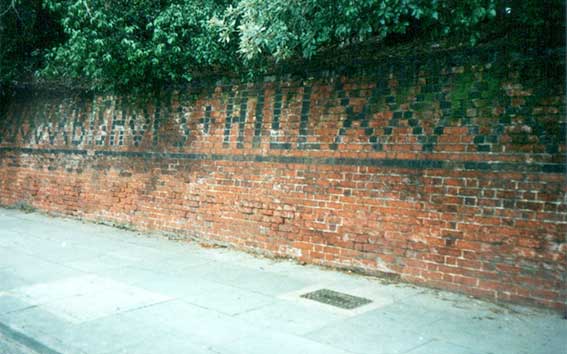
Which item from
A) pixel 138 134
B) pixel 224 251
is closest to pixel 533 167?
pixel 224 251

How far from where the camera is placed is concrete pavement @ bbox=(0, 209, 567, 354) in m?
4.16

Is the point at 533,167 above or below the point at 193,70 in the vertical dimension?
below

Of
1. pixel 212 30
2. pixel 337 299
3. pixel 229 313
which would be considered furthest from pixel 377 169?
pixel 212 30

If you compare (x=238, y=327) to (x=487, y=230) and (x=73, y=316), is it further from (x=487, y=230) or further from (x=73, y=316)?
(x=487, y=230)

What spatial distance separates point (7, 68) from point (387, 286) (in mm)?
10878

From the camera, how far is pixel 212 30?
26.1 feet

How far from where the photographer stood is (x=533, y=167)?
5.18m

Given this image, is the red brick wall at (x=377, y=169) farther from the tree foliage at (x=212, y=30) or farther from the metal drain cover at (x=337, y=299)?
the metal drain cover at (x=337, y=299)

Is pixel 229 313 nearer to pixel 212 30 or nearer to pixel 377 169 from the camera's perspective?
pixel 377 169

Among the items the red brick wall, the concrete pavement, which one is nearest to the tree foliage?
the red brick wall

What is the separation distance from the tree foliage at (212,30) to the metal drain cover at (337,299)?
2.92 meters

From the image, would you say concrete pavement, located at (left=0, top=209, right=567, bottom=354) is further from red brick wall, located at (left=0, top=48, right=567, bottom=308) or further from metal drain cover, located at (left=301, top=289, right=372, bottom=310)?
red brick wall, located at (left=0, top=48, right=567, bottom=308)

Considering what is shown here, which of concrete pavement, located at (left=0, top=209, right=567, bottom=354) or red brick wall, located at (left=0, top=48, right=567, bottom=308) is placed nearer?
concrete pavement, located at (left=0, top=209, right=567, bottom=354)

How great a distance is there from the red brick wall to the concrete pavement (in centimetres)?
44
